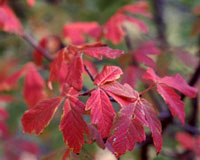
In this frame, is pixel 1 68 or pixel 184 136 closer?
pixel 184 136

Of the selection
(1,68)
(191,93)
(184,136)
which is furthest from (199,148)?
(1,68)

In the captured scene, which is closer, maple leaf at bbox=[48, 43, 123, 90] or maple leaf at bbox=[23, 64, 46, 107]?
maple leaf at bbox=[48, 43, 123, 90]

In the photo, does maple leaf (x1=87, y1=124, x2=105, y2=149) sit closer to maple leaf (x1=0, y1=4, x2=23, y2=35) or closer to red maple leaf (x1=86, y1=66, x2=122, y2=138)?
red maple leaf (x1=86, y1=66, x2=122, y2=138)

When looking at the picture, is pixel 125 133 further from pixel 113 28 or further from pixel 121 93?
pixel 113 28

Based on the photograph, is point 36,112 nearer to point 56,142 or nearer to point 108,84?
point 108,84

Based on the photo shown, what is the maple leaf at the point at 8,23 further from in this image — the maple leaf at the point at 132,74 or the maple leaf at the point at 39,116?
the maple leaf at the point at 39,116

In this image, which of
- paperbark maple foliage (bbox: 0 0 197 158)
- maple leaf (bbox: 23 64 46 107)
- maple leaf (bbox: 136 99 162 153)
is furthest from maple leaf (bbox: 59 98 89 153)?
maple leaf (bbox: 23 64 46 107)

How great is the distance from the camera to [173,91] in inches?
27.2

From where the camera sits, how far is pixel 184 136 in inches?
48.1

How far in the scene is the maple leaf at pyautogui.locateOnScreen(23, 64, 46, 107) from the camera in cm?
107

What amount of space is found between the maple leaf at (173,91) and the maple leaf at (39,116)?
229mm

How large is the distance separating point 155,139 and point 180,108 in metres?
0.12

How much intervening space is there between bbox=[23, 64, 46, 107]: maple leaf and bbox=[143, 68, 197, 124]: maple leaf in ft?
1.59

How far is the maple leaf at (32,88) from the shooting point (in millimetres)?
1072
